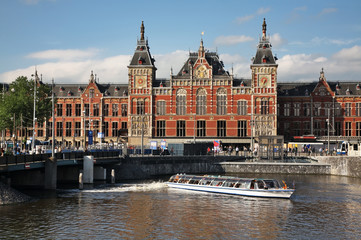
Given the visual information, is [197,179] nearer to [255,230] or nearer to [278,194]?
[278,194]

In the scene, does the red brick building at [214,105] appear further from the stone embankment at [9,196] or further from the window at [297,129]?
the stone embankment at [9,196]

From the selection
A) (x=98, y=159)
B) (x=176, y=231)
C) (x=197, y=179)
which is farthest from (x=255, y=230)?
(x=98, y=159)

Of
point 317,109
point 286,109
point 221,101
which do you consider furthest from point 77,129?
point 317,109

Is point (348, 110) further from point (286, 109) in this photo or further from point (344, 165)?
point (344, 165)

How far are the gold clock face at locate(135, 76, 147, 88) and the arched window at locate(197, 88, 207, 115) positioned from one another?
1133 cm

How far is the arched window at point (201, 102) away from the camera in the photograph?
9819cm

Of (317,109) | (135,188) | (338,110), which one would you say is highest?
(317,109)

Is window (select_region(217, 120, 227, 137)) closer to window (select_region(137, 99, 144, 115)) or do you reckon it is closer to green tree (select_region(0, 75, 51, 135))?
window (select_region(137, 99, 144, 115))

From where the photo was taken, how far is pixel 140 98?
326ft

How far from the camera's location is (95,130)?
104m

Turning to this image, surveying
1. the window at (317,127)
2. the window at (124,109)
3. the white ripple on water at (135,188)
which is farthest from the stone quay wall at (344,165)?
the window at (124,109)

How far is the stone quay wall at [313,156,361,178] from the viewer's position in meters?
70.1

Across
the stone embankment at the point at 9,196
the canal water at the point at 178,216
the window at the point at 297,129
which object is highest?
the window at the point at 297,129

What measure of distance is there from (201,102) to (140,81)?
1334 cm
